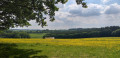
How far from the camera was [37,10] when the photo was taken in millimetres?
17953

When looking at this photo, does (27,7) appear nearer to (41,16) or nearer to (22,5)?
(22,5)

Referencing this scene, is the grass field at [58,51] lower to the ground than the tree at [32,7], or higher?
lower

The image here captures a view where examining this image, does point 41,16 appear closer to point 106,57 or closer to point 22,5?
point 22,5

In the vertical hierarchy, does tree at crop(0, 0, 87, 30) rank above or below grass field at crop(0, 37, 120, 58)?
above

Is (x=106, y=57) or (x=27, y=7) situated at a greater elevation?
(x=27, y=7)

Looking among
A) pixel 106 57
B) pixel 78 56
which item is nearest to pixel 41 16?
pixel 78 56

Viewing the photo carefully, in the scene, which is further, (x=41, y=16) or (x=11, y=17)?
(x=11, y=17)

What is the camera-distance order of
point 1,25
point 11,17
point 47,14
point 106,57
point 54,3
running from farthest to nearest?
point 1,25 → point 11,17 → point 47,14 → point 54,3 → point 106,57

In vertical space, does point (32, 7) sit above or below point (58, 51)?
above

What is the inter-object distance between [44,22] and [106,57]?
923cm

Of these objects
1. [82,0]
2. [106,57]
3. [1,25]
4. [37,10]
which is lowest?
[106,57]

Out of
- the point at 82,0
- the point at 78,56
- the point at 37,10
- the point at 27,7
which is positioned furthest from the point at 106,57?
the point at 27,7

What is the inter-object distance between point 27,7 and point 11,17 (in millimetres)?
4854

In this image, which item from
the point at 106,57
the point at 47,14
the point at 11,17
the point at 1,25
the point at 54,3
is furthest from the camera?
the point at 1,25
